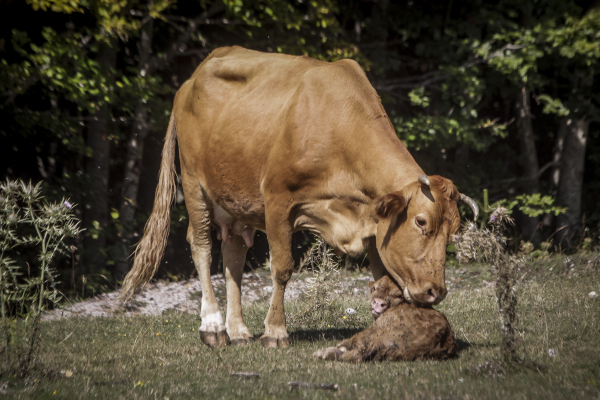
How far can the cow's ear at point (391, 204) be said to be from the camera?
3.97 m

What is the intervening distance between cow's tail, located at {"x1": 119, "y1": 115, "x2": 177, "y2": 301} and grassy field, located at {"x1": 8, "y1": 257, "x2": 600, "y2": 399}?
1.58 ft

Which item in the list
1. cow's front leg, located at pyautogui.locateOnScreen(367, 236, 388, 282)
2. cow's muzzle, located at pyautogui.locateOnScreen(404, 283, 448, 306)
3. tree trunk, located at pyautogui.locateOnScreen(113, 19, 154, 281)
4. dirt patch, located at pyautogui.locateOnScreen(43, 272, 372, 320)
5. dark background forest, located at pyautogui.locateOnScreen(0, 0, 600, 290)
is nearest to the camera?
cow's muzzle, located at pyautogui.locateOnScreen(404, 283, 448, 306)

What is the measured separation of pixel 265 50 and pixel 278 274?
5.14 metres

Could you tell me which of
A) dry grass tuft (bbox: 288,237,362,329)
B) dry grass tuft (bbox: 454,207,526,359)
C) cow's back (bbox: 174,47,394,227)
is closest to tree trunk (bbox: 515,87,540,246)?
dry grass tuft (bbox: 288,237,362,329)

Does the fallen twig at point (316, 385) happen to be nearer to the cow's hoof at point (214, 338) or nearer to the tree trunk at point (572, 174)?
the cow's hoof at point (214, 338)

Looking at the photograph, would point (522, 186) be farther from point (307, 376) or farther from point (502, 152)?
point (307, 376)

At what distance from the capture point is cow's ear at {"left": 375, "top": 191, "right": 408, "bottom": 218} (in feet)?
13.0

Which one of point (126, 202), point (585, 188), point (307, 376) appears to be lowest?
point (585, 188)

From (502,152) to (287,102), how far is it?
822 centimetres

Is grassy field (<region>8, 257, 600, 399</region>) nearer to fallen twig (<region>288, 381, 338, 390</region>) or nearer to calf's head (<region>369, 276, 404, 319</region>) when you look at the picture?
fallen twig (<region>288, 381, 338, 390</region>)

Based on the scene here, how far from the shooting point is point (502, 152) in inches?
474

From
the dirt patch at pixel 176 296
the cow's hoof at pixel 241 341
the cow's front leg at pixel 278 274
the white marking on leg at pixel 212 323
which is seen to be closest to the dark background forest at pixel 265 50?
the dirt patch at pixel 176 296

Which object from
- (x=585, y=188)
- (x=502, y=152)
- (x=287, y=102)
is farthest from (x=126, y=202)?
(x=585, y=188)

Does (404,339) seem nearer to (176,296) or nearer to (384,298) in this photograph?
(384,298)
